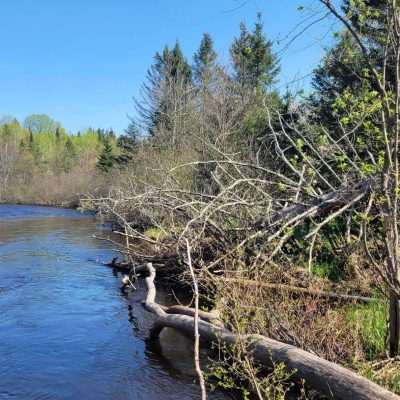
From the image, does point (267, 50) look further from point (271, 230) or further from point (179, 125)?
point (271, 230)

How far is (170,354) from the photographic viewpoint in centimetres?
796

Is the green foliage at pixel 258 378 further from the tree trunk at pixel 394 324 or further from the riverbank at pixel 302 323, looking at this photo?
the tree trunk at pixel 394 324

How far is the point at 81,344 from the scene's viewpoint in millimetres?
8445

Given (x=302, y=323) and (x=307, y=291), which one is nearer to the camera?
(x=302, y=323)

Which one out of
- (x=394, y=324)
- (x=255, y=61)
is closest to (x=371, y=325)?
(x=394, y=324)

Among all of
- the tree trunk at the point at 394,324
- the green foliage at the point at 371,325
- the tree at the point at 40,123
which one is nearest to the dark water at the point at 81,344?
the green foliage at the point at 371,325

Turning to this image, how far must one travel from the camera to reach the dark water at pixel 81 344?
6727mm

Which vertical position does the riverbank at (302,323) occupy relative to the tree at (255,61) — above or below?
below

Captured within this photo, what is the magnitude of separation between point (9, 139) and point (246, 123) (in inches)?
2583

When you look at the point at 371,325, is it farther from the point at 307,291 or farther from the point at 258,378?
the point at 258,378

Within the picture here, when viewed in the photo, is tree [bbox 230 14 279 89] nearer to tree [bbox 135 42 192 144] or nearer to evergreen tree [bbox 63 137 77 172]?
tree [bbox 135 42 192 144]

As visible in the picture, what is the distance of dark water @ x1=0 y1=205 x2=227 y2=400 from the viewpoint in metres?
6.73

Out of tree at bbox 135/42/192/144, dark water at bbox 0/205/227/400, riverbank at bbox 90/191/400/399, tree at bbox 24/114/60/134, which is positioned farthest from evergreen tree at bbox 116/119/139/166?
tree at bbox 24/114/60/134

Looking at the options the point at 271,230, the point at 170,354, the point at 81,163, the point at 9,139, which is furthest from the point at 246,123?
the point at 9,139
